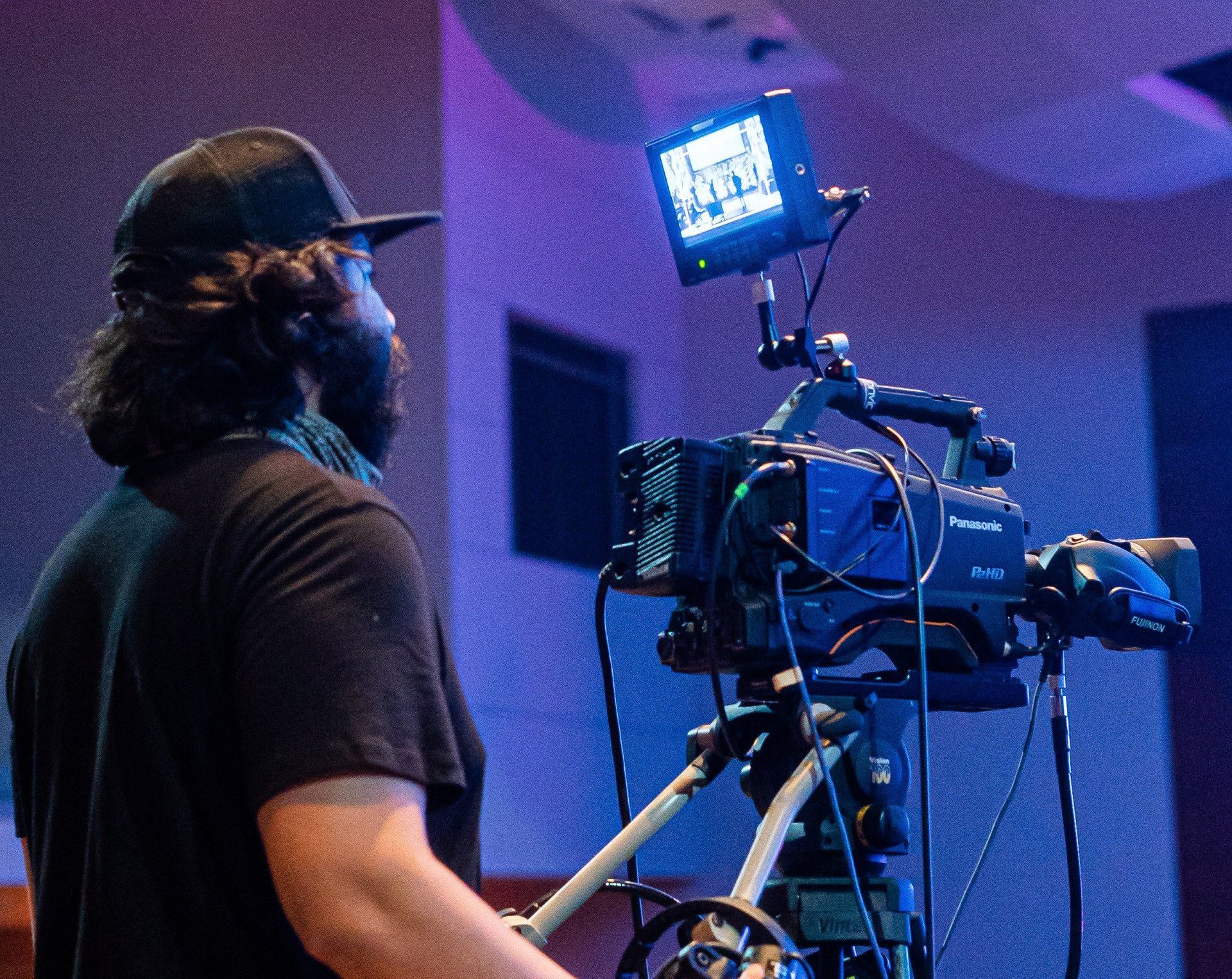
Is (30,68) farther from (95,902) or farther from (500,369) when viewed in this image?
(95,902)

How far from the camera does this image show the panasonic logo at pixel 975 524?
142cm

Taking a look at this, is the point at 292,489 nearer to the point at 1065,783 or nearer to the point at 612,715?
the point at 612,715

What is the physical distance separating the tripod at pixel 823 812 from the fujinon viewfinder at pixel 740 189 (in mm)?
496

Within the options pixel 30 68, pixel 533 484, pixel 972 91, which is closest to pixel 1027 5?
pixel 972 91

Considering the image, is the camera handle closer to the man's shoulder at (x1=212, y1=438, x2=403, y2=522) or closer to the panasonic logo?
the panasonic logo

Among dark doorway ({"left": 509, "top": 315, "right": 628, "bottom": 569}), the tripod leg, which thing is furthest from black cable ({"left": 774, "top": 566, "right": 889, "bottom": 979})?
dark doorway ({"left": 509, "top": 315, "right": 628, "bottom": 569})

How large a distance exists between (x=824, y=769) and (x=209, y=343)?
2.18 ft

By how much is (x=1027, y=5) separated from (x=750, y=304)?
1609mm

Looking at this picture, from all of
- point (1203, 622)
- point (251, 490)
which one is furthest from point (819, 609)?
point (1203, 622)

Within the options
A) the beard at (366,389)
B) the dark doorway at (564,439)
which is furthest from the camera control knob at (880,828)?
the dark doorway at (564,439)

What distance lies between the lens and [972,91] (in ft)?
10.9

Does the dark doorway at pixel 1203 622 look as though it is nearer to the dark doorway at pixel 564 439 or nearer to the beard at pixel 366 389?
the dark doorway at pixel 564 439

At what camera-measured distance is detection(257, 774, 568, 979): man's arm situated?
0.73 metres

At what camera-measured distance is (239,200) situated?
3.03 feet
